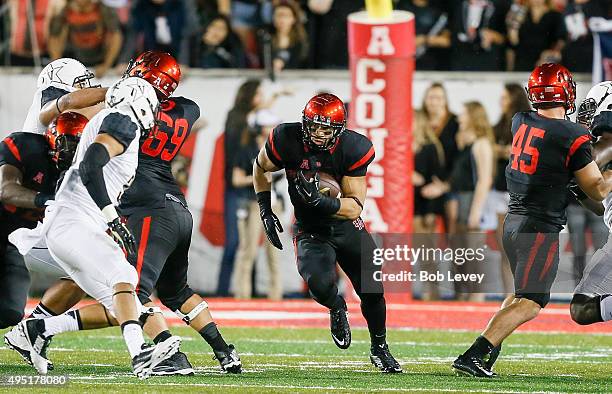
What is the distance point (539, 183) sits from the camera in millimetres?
7160

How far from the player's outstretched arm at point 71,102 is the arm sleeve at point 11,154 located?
0.29m

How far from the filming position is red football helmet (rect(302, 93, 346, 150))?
708 centimetres

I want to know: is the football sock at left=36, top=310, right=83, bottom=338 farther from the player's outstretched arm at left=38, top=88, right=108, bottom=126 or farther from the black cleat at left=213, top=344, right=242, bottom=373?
the player's outstretched arm at left=38, top=88, right=108, bottom=126

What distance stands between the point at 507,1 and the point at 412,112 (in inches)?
71.7

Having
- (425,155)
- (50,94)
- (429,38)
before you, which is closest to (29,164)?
(50,94)

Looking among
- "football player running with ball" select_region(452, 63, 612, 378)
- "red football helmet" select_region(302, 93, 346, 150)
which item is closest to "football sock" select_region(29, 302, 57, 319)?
"red football helmet" select_region(302, 93, 346, 150)

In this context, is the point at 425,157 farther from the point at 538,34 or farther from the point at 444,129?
the point at 538,34

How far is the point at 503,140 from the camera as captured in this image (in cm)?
1204

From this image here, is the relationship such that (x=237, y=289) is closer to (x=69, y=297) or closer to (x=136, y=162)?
(x=69, y=297)

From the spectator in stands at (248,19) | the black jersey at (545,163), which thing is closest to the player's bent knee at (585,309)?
the black jersey at (545,163)

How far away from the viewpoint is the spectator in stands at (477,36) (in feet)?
41.1

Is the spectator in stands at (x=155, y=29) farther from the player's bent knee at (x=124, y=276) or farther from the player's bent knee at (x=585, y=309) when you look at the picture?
the player's bent knee at (x=124, y=276)

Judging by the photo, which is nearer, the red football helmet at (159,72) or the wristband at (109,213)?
the wristband at (109,213)

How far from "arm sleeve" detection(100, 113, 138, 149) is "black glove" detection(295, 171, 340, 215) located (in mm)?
1055
